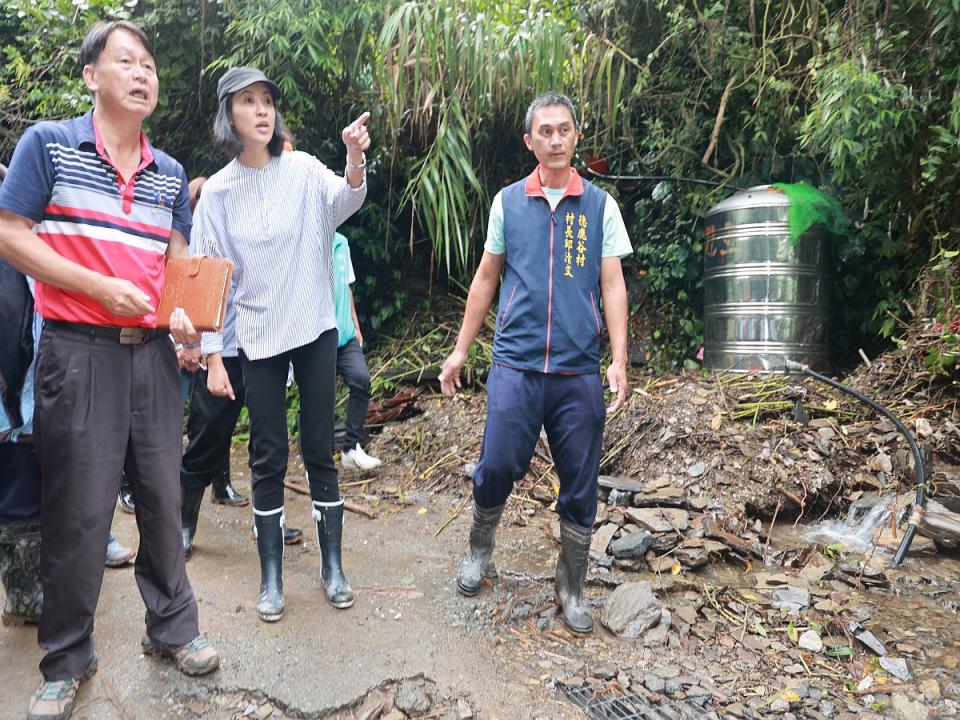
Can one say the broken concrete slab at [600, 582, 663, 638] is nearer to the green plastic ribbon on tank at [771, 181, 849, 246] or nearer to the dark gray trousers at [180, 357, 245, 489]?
the dark gray trousers at [180, 357, 245, 489]

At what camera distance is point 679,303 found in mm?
6219

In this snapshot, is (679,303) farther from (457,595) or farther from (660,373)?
(457,595)

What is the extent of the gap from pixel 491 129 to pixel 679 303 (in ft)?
8.09

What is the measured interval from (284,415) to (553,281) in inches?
47.5

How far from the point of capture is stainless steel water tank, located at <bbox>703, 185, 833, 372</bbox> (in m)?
5.14

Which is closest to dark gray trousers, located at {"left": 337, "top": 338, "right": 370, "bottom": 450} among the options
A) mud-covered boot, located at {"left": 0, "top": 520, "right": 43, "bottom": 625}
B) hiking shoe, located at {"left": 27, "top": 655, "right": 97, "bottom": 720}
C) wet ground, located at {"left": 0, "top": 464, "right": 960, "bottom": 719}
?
wet ground, located at {"left": 0, "top": 464, "right": 960, "bottom": 719}

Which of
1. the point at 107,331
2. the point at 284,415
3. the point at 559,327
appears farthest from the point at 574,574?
the point at 107,331

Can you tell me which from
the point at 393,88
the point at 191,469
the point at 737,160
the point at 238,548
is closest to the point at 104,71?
the point at 191,469

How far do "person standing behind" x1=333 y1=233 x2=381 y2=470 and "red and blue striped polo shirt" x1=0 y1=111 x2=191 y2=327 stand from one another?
1.87 m

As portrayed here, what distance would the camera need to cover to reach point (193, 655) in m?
2.19

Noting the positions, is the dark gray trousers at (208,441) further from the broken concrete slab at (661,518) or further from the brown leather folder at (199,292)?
the broken concrete slab at (661,518)

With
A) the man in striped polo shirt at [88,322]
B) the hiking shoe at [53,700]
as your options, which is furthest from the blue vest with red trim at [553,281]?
the hiking shoe at [53,700]

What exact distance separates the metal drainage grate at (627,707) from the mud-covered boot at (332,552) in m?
1.01

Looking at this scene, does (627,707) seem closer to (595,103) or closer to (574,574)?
(574,574)
